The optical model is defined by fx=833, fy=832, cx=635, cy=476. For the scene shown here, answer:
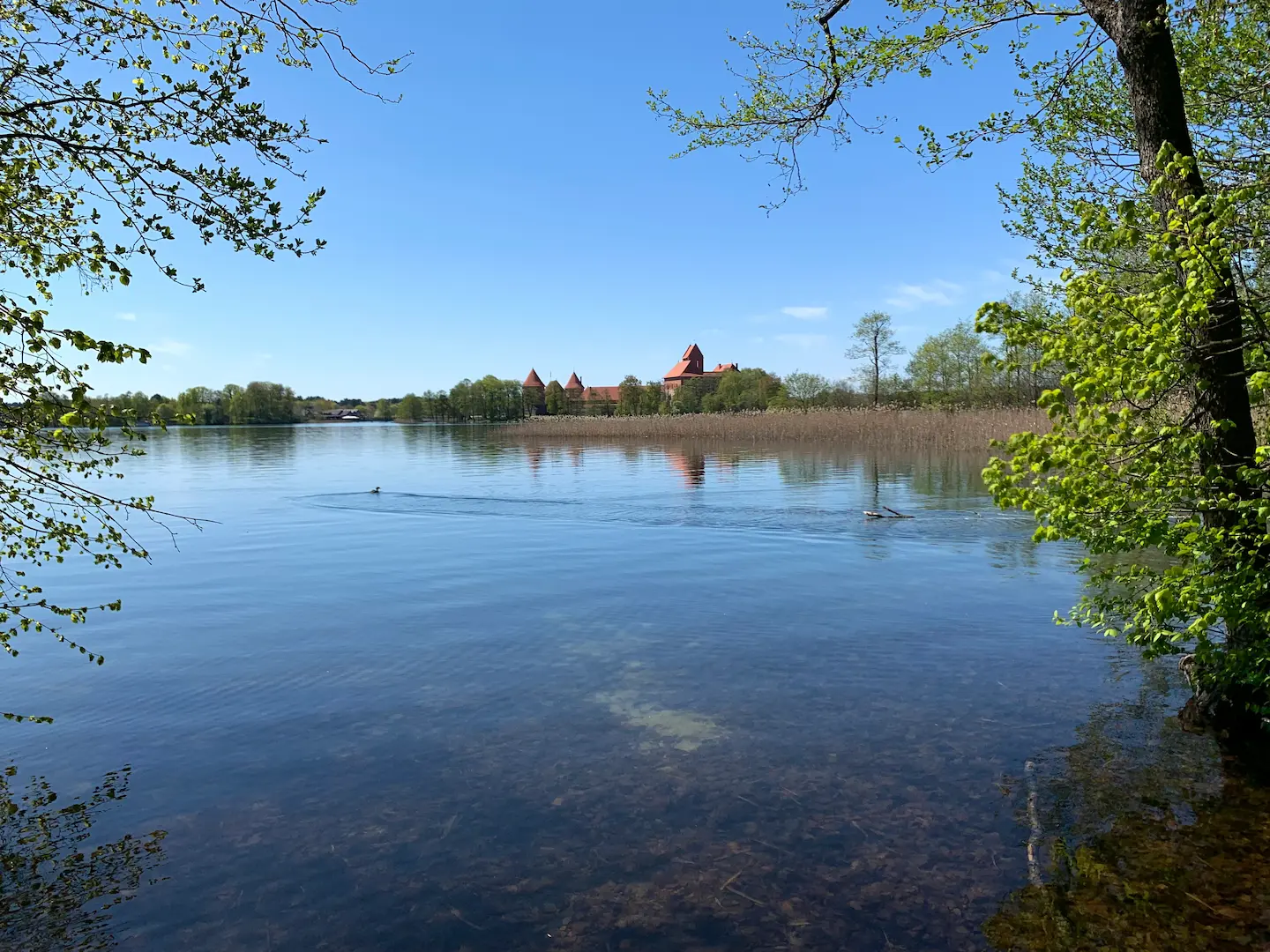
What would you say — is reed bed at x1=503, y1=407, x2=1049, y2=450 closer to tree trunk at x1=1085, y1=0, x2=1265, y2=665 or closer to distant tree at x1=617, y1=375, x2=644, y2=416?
tree trunk at x1=1085, y1=0, x2=1265, y2=665

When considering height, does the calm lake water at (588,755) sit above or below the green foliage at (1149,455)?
below

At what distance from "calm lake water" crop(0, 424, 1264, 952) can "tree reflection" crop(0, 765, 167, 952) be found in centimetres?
3

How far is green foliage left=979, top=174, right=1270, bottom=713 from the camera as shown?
18.3 ft

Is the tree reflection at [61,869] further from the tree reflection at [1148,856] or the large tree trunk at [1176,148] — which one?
the large tree trunk at [1176,148]

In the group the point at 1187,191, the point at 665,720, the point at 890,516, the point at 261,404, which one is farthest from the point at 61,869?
the point at 261,404

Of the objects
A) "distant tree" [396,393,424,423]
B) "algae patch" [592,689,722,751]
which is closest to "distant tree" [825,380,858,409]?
"algae patch" [592,689,722,751]

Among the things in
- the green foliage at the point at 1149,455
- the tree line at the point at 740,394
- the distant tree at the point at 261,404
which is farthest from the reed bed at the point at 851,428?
the distant tree at the point at 261,404

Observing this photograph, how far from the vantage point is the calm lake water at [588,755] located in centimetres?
562

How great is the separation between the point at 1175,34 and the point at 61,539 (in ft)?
45.1

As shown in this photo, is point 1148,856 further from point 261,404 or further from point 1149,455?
point 261,404

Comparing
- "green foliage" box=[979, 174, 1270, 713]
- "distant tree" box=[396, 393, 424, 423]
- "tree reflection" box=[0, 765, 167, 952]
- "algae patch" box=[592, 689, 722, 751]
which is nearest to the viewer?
"tree reflection" box=[0, 765, 167, 952]

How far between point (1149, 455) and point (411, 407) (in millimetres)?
179679

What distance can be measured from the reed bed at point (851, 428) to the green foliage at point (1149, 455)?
2914cm

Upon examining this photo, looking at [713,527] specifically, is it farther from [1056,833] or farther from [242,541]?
[1056,833]
